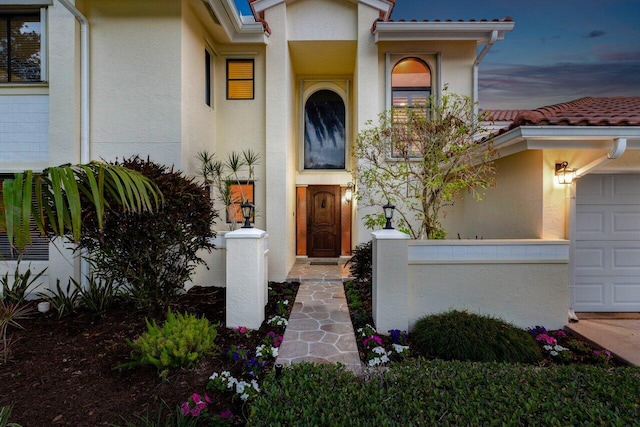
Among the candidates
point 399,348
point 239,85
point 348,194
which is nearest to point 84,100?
point 239,85

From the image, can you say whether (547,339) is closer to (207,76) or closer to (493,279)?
(493,279)

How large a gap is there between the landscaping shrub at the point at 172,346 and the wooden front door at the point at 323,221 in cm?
694

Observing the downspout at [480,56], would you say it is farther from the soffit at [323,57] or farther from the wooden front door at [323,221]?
the wooden front door at [323,221]

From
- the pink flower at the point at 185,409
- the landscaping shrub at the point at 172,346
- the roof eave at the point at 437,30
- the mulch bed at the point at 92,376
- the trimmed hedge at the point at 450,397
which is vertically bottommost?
the mulch bed at the point at 92,376

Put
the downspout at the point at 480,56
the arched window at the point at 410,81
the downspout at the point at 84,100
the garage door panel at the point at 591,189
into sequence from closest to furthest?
the garage door panel at the point at 591,189
the downspout at the point at 84,100
the downspout at the point at 480,56
the arched window at the point at 410,81

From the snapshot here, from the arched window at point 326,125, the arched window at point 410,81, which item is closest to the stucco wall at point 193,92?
the arched window at point 326,125

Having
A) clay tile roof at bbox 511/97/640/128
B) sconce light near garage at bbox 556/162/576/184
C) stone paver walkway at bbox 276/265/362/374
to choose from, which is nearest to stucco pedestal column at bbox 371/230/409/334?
stone paver walkway at bbox 276/265/362/374

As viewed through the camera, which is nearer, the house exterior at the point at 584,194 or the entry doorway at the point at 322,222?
the house exterior at the point at 584,194

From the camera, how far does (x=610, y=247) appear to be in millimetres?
5441

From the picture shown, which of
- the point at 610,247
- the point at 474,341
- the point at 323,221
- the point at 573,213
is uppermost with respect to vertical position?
the point at 573,213

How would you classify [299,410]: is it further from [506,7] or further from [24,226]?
[506,7]

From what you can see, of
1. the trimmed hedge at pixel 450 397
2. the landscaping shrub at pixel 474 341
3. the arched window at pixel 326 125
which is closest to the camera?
the trimmed hedge at pixel 450 397

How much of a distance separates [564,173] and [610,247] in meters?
1.76

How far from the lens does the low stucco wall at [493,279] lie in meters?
4.86
